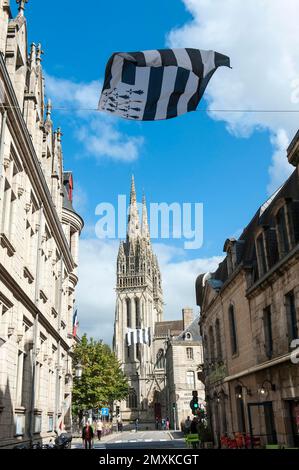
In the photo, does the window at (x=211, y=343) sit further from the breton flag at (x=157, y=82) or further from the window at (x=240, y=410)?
the breton flag at (x=157, y=82)

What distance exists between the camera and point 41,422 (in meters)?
18.7

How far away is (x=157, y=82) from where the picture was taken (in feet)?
34.3

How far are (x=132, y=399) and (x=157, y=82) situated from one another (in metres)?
104

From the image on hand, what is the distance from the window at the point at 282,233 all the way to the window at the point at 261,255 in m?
1.79

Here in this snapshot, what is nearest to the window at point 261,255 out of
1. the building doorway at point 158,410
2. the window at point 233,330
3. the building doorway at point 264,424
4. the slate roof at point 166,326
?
the building doorway at point 264,424

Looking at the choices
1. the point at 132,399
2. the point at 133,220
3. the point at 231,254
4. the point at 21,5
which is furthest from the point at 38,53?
the point at 133,220

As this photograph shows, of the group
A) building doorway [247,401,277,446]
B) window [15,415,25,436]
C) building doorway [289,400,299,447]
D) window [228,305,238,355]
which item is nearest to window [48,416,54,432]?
window [15,415,25,436]

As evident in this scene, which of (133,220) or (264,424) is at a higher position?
(133,220)

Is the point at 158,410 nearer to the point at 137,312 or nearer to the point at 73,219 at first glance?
the point at 137,312

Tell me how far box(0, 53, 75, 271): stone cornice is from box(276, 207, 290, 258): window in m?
8.41

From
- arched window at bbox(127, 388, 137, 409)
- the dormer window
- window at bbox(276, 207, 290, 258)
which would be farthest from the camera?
arched window at bbox(127, 388, 137, 409)

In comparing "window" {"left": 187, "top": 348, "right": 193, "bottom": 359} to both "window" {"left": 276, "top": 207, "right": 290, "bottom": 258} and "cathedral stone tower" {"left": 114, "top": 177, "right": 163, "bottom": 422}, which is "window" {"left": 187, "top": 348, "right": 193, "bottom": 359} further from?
"window" {"left": 276, "top": 207, "right": 290, "bottom": 258}

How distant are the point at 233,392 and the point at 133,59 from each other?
17.1 metres

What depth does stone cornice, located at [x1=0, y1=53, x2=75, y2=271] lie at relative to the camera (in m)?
13.0
